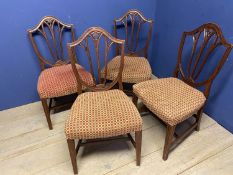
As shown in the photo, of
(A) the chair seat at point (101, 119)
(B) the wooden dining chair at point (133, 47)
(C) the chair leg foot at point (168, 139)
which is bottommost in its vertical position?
(C) the chair leg foot at point (168, 139)

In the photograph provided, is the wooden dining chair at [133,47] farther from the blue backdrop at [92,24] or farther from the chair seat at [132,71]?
the blue backdrop at [92,24]

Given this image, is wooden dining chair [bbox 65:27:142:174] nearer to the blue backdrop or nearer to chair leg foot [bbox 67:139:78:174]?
chair leg foot [bbox 67:139:78:174]

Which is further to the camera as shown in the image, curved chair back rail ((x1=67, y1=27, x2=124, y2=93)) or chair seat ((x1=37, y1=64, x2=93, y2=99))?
chair seat ((x1=37, y1=64, x2=93, y2=99))

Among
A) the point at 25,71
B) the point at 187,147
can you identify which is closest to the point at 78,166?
the point at 187,147

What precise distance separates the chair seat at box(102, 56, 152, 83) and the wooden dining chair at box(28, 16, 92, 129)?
245 millimetres

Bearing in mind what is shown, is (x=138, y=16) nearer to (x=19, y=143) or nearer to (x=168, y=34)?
(x=168, y=34)

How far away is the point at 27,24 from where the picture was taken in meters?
1.74

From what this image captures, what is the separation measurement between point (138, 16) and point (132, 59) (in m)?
0.43

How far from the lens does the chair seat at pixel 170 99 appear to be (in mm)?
1358

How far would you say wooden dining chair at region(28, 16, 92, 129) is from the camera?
5.37ft

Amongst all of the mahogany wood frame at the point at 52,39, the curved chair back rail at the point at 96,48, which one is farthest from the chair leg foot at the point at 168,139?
the mahogany wood frame at the point at 52,39

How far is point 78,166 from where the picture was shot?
1486 mm

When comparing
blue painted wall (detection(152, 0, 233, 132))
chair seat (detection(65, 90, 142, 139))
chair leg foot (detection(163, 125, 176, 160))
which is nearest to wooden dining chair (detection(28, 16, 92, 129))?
chair seat (detection(65, 90, 142, 139))

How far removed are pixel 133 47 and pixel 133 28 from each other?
0.74ft
